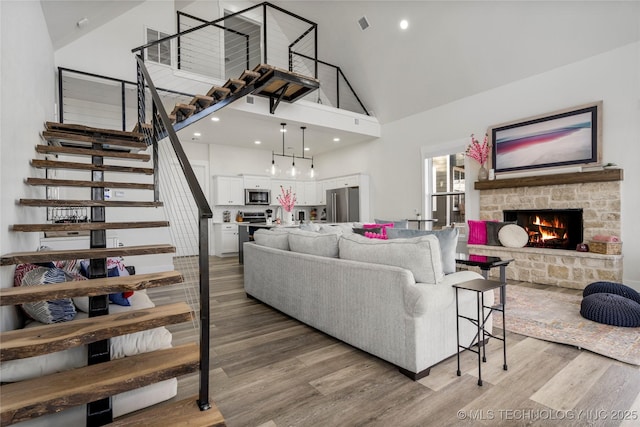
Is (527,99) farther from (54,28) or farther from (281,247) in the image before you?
(54,28)

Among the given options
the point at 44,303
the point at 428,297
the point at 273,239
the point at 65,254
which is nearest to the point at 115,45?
the point at 273,239

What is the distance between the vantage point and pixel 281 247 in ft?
11.7

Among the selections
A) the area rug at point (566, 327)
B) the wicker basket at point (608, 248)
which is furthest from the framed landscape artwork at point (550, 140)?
the area rug at point (566, 327)

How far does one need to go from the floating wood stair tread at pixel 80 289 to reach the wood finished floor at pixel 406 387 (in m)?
0.79

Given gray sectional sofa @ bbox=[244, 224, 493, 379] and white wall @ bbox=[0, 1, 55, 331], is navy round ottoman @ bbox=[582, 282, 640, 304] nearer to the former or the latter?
gray sectional sofa @ bbox=[244, 224, 493, 379]

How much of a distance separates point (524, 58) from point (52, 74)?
22.4ft

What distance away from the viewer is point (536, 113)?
502cm

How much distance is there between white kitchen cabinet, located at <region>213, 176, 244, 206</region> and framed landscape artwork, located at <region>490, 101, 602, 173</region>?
5.91 meters

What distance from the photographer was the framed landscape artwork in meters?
4.44

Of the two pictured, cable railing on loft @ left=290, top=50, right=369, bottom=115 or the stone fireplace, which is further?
cable railing on loft @ left=290, top=50, right=369, bottom=115

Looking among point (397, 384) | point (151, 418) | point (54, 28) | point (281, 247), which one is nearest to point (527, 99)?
point (281, 247)

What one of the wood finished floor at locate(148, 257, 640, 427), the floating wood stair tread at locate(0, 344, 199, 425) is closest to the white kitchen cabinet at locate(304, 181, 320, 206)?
the wood finished floor at locate(148, 257, 640, 427)

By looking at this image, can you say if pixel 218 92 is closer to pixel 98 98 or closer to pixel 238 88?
pixel 238 88

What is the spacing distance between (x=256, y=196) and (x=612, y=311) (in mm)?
7305
